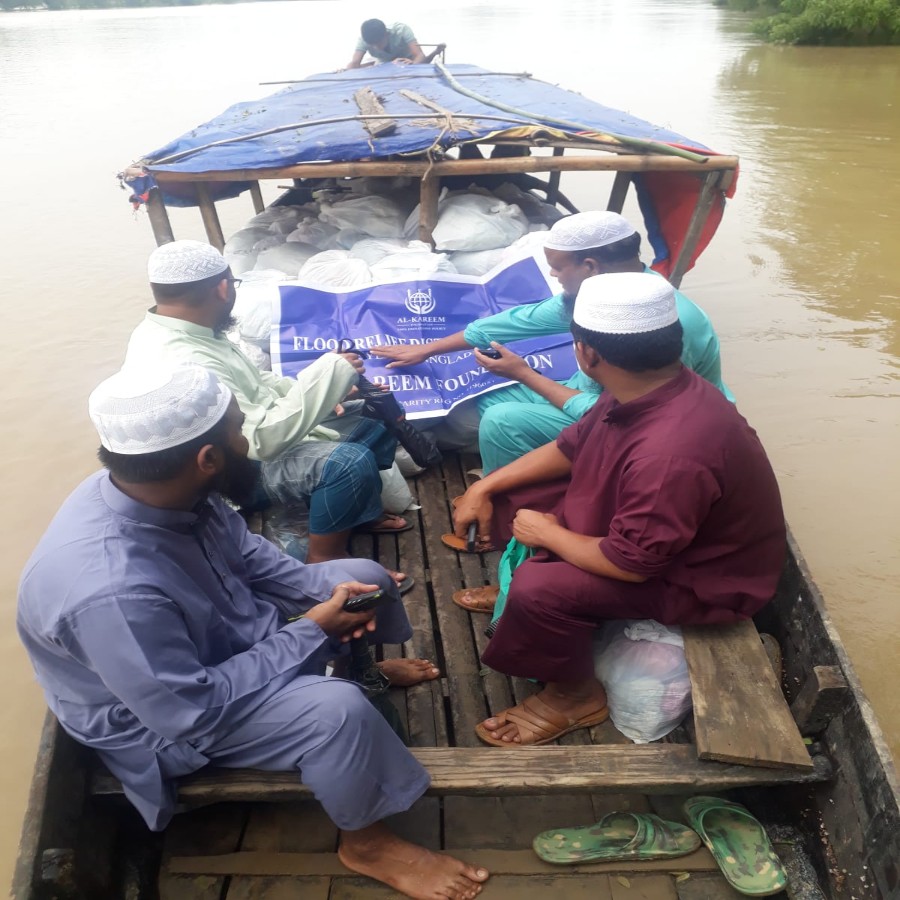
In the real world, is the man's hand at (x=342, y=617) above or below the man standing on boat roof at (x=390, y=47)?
below

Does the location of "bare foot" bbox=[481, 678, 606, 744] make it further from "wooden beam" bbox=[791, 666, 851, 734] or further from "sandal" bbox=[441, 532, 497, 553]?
"sandal" bbox=[441, 532, 497, 553]

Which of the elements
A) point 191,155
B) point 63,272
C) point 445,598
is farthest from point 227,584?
point 63,272

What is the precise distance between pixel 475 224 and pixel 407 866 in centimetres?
368

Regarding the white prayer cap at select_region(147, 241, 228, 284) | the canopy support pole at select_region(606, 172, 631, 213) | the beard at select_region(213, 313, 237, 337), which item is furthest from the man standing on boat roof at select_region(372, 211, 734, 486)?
the canopy support pole at select_region(606, 172, 631, 213)

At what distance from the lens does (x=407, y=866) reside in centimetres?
178

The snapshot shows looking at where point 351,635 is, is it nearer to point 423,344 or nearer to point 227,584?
point 227,584

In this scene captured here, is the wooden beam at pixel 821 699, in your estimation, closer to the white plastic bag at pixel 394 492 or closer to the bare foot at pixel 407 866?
the bare foot at pixel 407 866

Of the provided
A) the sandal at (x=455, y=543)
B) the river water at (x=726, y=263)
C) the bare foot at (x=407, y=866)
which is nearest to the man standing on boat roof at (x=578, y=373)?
the sandal at (x=455, y=543)

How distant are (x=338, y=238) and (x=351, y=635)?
11.6 feet

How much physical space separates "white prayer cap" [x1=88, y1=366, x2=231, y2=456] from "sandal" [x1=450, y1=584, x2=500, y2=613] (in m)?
1.42

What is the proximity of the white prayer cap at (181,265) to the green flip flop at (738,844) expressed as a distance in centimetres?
223

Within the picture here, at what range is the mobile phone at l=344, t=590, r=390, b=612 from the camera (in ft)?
6.18

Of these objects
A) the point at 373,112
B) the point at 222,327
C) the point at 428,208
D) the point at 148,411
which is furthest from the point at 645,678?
the point at 373,112

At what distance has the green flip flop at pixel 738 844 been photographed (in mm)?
1712
